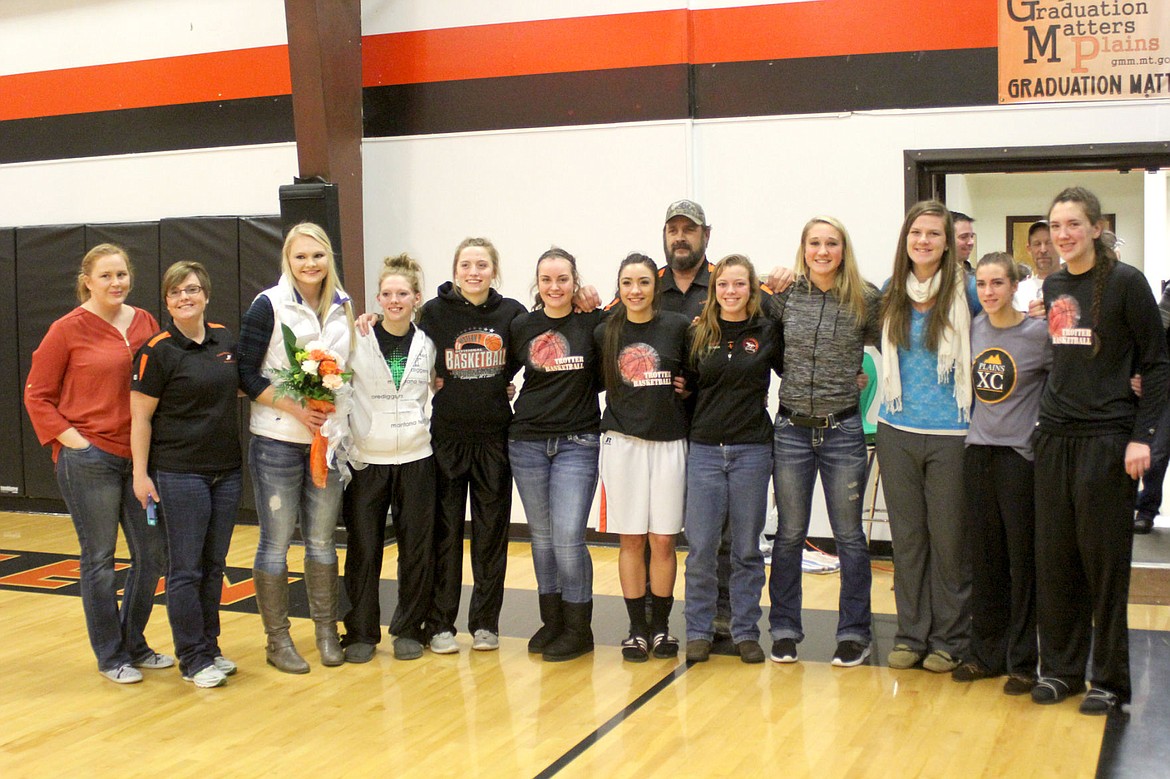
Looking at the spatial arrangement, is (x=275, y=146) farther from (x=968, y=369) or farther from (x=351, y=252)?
(x=968, y=369)

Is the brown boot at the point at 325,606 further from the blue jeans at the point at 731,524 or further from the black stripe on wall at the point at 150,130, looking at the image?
the black stripe on wall at the point at 150,130

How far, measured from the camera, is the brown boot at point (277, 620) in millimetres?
4328

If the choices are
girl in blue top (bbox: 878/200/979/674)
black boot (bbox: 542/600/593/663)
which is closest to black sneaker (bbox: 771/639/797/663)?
girl in blue top (bbox: 878/200/979/674)

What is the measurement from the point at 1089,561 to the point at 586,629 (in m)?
1.88

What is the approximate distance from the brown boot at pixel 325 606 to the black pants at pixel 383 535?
0.25 ft

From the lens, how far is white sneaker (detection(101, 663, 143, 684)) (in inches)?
167

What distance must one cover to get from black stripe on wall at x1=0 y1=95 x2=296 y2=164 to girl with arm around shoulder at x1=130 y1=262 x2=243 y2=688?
→ 3643 mm

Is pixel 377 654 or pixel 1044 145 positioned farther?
pixel 1044 145

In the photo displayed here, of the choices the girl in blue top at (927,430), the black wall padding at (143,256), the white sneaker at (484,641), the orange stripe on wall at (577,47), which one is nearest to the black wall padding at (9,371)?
the black wall padding at (143,256)

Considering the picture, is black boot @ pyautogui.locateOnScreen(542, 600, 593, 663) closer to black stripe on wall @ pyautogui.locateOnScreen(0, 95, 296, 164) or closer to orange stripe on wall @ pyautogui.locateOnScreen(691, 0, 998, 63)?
orange stripe on wall @ pyautogui.locateOnScreen(691, 0, 998, 63)

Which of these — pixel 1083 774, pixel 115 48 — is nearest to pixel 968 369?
pixel 1083 774

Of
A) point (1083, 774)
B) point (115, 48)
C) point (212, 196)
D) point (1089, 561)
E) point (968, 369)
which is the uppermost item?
point (115, 48)

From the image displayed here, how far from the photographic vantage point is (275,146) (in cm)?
748

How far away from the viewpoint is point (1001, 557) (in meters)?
4.00
